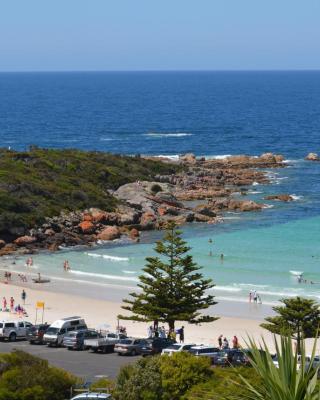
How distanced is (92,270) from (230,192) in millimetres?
26583

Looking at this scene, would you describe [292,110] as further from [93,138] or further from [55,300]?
[55,300]

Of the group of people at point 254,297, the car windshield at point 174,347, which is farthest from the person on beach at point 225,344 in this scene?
the group of people at point 254,297

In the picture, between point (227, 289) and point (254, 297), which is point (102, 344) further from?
point (227, 289)

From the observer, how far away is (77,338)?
30500 mm

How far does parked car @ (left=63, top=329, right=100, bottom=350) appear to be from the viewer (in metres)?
30.4

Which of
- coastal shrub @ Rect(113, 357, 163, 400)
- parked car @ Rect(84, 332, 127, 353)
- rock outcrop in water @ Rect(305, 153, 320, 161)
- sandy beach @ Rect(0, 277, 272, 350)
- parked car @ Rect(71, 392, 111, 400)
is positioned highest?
rock outcrop in water @ Rect(305, 153, 320, 161)

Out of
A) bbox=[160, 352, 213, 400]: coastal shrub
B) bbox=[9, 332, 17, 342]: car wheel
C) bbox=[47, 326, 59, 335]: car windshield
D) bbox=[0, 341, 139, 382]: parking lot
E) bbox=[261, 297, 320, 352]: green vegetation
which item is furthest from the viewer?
bbox=[9, 332, 17, 342]: car wheel

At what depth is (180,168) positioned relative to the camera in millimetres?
86688

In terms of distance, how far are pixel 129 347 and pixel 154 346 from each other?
77 cm

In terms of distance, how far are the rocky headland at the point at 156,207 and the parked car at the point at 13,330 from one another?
76.1 feet

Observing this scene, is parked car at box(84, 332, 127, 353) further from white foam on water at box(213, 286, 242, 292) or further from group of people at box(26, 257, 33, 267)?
group of people at box(26, 257, 33, 267)

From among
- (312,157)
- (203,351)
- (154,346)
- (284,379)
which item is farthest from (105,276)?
(312,157)

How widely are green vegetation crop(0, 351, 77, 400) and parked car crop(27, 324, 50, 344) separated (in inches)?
393

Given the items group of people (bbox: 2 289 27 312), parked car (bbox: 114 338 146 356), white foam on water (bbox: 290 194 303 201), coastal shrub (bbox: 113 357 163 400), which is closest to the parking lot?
parked car (bbox: 114 338 146 356)
